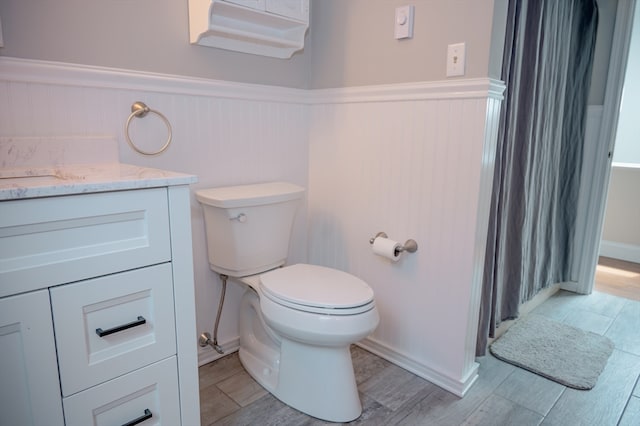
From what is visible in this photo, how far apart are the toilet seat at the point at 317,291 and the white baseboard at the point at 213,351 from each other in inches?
19.9

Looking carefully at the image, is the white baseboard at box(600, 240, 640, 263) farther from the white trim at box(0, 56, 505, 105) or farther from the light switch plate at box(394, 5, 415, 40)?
the light switch plate at box(394, 5, 415, 40)

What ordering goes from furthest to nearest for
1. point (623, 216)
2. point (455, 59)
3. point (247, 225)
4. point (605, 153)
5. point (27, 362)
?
1. point (623, 216)
2. point (605, 153)
3. point (247, 225)
4. point (455, 59)
5. point (27, 362)

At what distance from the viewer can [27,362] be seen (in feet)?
2.74

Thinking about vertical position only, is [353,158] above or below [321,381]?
above

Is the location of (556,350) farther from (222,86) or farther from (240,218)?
(222,86)

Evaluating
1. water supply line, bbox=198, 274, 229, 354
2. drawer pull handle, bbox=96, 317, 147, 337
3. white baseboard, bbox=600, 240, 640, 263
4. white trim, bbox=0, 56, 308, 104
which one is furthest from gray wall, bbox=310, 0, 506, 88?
white baseboard, bbox=600, 240, 640, 263

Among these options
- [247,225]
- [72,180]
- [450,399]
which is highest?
[72,180]

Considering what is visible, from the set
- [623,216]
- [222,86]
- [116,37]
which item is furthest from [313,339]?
[623,216]

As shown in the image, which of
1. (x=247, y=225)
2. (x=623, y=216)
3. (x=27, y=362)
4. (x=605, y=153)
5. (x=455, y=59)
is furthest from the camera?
(x=623, y=216)

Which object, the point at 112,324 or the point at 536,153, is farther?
the point at 536,153

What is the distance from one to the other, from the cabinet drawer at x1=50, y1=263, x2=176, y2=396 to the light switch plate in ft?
3.99

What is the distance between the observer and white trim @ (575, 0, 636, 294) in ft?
7.38

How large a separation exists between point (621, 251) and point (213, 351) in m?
3.30

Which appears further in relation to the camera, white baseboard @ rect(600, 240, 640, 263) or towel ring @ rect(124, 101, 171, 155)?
white baseboard @ rect(600, 240, 640, 263)
